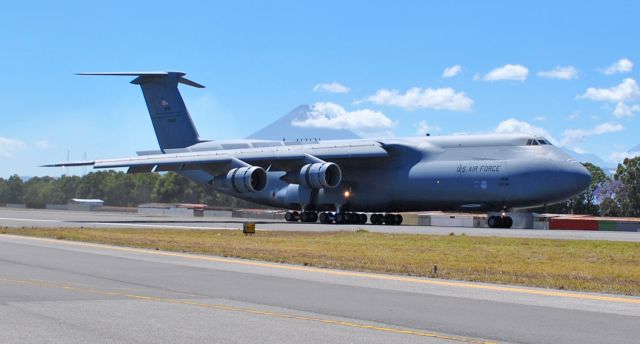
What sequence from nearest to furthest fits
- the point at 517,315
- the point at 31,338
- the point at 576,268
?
the point at 31,338 < the point at 517,315 < the point at 576,268

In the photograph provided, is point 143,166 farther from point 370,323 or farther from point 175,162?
point 370,323

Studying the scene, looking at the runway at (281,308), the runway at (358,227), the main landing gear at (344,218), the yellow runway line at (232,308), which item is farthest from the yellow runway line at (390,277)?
the main landing gear at (344,218)

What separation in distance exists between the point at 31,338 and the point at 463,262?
1455 cm

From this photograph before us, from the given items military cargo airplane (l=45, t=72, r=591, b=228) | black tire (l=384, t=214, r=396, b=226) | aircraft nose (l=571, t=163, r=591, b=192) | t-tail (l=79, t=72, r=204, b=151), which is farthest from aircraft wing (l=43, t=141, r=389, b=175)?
aircraft nose (l=571, t=163, r=591, b=192)

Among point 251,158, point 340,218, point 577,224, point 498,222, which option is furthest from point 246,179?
point 577,224

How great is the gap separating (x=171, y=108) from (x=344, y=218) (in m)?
18.8

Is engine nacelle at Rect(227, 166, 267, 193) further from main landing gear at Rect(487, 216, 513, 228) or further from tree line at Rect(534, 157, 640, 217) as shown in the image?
tree line at Rect(534, 157, 640, 217)

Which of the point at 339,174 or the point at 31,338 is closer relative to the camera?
the point at 31,338

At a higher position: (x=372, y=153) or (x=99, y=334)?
(x=372, y=153)

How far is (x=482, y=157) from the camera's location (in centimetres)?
4912

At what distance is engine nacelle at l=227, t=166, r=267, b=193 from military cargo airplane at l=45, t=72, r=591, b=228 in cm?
6

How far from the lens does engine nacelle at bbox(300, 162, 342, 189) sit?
51938mm

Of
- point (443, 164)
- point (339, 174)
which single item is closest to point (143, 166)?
point (339, 174)

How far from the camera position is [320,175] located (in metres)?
51.9
